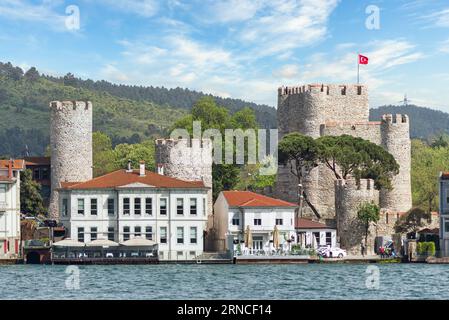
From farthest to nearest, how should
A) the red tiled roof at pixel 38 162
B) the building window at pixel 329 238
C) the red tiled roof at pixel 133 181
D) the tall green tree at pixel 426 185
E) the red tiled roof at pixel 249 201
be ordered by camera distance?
the red tiled roof at pixel 38 162 < the tall green tree at pixel 426 185 < the building window at pixel 329 238 < the red tiled roof at pixel 249 201 < the red tiled roof at pixel 133 181

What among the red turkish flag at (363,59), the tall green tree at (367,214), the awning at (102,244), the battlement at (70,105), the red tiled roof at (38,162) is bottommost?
the awning at (102,244)

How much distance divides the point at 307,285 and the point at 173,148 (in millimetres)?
31479

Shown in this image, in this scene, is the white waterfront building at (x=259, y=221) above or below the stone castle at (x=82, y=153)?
below

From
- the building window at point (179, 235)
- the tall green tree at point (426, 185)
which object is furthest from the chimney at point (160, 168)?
the tall green tree at point (426, 185)

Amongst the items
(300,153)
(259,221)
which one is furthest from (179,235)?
(300,153)

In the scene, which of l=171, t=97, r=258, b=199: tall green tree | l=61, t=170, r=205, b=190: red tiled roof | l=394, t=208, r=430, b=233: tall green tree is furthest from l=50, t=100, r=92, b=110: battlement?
l=394, t=208, r=430, b=233: tall green tree

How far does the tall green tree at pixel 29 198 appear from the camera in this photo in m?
93.4

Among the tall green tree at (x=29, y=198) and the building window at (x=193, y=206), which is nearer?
the building window at (x=193, y=206)

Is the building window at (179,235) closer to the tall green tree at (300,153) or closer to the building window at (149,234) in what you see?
the building window at (149,234)

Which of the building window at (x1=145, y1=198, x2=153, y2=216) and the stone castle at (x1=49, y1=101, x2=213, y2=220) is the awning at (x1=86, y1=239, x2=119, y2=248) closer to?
the building window at (x1=145, y1=198, x2=153, y2=216)

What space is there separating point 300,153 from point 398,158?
849cm

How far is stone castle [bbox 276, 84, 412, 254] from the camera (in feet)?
310

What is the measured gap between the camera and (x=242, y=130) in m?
109

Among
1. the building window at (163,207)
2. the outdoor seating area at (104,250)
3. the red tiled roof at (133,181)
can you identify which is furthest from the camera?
the red tiled roof at (133,181)
